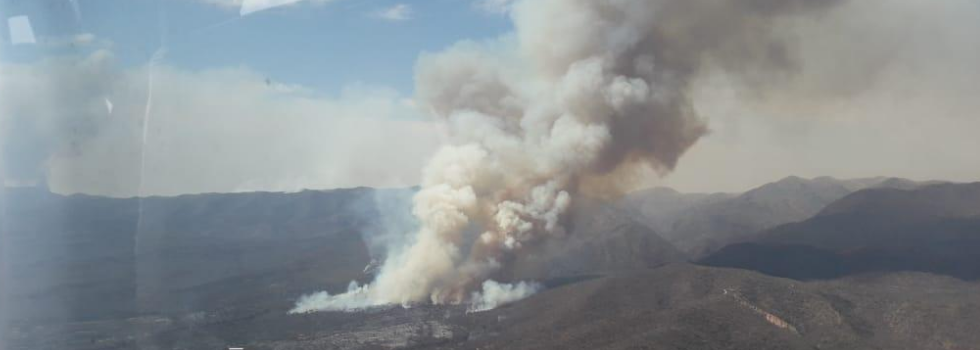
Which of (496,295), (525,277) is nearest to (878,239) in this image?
(525,277)

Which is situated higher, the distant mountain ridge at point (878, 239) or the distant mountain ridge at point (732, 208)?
the distant mountain ridge at point (732, 208)

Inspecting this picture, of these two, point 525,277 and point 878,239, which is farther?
point 878,239

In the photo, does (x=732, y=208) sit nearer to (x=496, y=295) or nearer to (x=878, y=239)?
(x=878, y=239)

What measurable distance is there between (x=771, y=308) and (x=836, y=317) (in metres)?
2.86

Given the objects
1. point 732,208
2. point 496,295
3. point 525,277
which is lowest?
point 496,295

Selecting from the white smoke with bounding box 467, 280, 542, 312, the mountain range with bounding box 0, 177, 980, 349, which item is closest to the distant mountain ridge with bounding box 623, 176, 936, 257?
the mountain range with bounding box 0, 177, 980, 349

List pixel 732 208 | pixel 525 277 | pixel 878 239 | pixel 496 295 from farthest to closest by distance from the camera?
pixel 732 208 → pixel 878 239 → pixel 525 277 → pixel 496 295

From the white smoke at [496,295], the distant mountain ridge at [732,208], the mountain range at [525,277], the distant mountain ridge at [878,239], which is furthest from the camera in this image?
the distant mountain ridge at [732,208]

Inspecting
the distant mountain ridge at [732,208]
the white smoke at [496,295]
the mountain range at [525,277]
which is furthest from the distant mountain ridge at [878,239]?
the white smoke at [496,295]

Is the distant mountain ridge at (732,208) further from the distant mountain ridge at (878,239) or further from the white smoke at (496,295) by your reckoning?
the white smoke at (496,295)

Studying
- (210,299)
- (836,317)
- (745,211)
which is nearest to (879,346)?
(836,317)

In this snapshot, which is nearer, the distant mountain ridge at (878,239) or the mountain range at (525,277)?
the mountain range at (525,277)

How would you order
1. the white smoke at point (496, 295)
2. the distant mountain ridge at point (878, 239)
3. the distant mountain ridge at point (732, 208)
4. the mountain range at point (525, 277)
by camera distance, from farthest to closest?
the distant mountain ridge at point (732, 208), the distant mountain ridge at point (878, 239), the white smoke at point (496, 295), the mountain range at point (525, 277)

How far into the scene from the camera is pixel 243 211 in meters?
91.9
